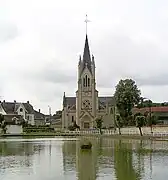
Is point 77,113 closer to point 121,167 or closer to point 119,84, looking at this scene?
point 119,84

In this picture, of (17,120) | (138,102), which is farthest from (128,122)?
(17,120)

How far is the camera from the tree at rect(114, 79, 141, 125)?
107 m

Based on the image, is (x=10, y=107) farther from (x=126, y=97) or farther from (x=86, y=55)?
(x=126, y=97)

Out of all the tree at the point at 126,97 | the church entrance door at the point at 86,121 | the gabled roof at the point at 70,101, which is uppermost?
the gabled roof at the point at 70,101

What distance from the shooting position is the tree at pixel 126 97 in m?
107

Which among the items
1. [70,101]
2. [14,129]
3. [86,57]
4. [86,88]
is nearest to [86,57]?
[86,57]

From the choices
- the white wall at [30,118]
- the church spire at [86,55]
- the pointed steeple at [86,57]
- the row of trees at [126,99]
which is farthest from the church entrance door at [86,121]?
the row of trees at [126,99]

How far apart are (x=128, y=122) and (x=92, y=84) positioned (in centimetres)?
7060

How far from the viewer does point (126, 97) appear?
107125 mm

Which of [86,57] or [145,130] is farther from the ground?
[86,57]

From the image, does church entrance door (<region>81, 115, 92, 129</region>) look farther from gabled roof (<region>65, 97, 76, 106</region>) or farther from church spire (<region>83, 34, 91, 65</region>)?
church spire (<region>83, 34, 91, 65</region>)

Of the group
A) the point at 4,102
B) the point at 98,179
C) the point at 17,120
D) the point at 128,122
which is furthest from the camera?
the point at 4,102

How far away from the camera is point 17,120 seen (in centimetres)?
14250

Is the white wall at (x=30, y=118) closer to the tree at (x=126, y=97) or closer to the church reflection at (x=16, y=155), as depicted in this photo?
the tree at (x=126, y=97)
